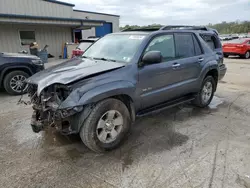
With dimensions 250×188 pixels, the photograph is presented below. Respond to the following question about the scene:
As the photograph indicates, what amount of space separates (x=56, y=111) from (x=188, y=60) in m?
2.87

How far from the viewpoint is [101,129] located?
122 inches

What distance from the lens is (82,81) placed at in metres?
2.86

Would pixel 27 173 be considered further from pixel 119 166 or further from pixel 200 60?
pixel 200 60

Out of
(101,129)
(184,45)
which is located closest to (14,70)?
(101,129)

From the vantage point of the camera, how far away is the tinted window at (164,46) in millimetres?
3727

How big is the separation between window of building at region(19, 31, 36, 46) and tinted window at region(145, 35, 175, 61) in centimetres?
1317

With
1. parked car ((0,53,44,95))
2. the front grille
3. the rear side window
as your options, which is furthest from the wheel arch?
parked car ((0,53,44,95))

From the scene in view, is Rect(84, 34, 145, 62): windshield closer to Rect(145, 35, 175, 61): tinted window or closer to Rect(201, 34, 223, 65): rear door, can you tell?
Rect(145, 35, 175, 61): tinted window

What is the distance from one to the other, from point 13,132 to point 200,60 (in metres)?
4.06

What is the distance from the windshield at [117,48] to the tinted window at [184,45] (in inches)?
35.0

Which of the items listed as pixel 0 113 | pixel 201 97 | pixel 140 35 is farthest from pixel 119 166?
pixel 0 113

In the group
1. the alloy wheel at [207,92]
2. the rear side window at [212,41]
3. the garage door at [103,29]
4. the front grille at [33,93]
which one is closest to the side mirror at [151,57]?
the front grille at [33,93]

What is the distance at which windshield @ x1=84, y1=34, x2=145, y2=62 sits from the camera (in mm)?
3580

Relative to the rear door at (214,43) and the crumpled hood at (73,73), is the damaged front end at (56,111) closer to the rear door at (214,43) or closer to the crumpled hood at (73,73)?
the crumpled hood at (73,73)
